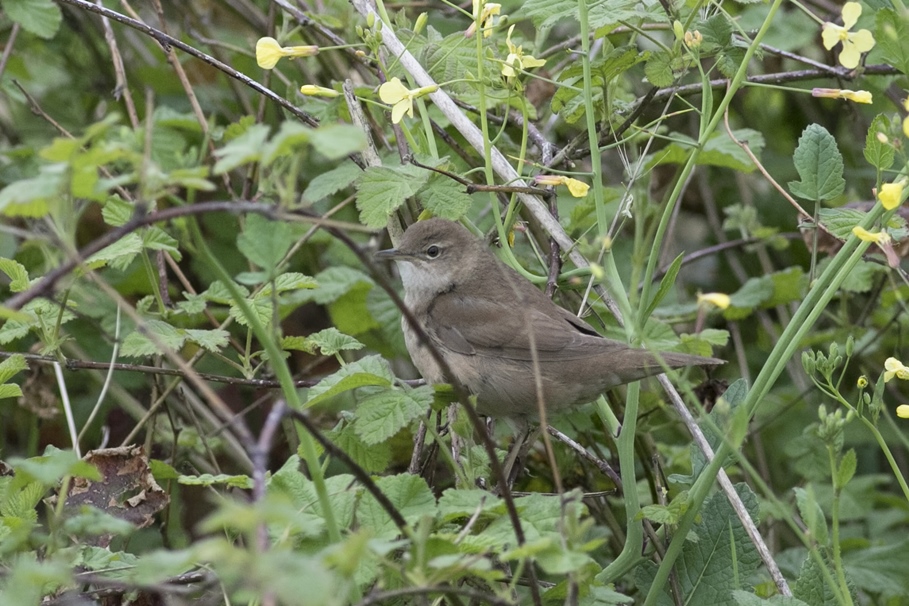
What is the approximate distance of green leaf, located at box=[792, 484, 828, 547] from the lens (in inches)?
78.2

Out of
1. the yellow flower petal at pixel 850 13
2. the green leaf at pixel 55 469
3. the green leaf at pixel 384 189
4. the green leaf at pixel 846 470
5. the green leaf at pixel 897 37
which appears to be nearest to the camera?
the green leaf at pixel 55 469

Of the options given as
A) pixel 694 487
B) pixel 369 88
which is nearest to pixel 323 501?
pixel 694 487

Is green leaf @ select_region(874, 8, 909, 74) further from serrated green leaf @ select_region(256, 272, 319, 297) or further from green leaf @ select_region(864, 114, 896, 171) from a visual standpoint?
serrated green leaf @ select_region(256, 272, 319, 297)

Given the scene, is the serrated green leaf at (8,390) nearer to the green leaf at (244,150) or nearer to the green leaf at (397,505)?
the green leaf at (397,505)

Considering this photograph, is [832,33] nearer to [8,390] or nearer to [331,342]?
[331,342]

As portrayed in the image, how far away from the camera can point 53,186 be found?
1593mm

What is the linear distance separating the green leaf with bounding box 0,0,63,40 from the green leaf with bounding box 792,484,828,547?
3.28 meters

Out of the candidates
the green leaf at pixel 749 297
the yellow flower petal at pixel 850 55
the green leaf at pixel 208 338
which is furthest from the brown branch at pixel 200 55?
the green leaf at pixel 749 297

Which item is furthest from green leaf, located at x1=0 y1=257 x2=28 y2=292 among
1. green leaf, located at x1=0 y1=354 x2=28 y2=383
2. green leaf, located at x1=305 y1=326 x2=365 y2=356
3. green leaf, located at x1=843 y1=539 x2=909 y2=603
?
green leaf, located at x1=843 y1=539 x2=909 y2=603

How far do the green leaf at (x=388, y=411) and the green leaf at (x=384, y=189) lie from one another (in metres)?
0.53

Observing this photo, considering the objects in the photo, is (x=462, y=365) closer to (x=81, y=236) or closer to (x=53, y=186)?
(x=53, y=186)

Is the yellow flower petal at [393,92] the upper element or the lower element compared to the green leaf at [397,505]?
upper

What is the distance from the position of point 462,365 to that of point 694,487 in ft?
3.71

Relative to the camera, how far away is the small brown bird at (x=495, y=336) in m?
3.28
